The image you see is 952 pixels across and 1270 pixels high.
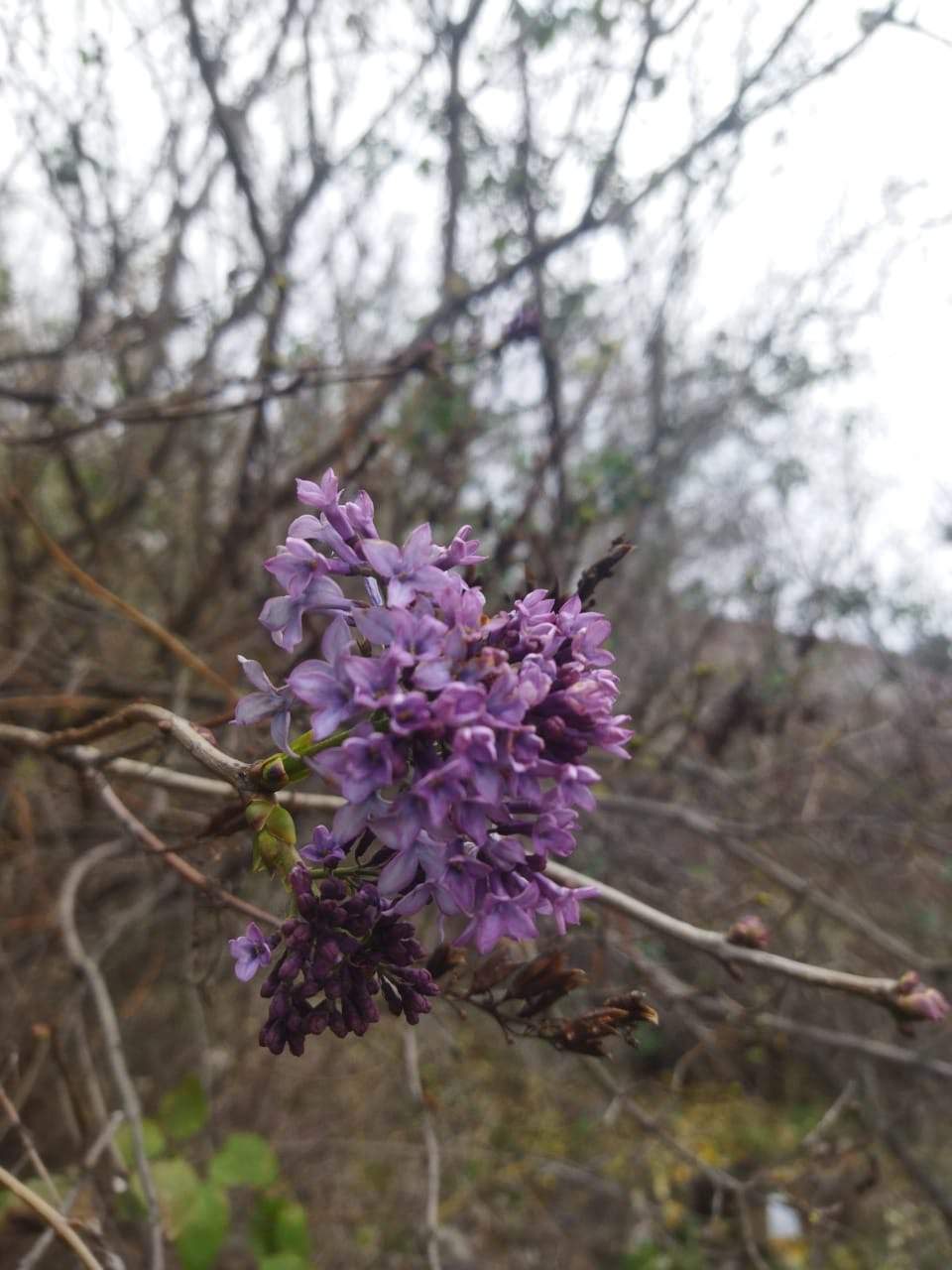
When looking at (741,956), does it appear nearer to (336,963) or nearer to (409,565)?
(336,963)

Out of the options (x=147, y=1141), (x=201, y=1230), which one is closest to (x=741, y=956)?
(x=201, y=1230)

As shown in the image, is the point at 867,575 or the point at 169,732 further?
the point at 867,575

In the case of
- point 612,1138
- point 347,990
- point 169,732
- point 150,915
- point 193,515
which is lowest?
point 612,1138

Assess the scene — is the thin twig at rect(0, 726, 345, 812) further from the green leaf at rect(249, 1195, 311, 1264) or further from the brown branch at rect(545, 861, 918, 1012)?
the green leaf at rect(249, 1195, 311, 1264)

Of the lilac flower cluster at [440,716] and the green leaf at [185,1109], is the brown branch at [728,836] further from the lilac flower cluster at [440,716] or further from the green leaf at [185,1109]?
the lilac flower cluster at [440,716]

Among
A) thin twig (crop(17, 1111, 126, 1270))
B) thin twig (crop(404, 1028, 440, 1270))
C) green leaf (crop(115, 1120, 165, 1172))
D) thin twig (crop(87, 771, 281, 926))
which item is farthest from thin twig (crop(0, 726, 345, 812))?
green leaf (crop(115, 1120, 165, 1172))

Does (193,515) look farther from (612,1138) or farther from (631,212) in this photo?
(612,1138)

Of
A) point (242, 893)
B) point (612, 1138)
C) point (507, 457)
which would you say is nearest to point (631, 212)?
point (507, 457)

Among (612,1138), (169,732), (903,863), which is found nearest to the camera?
(169,732)
